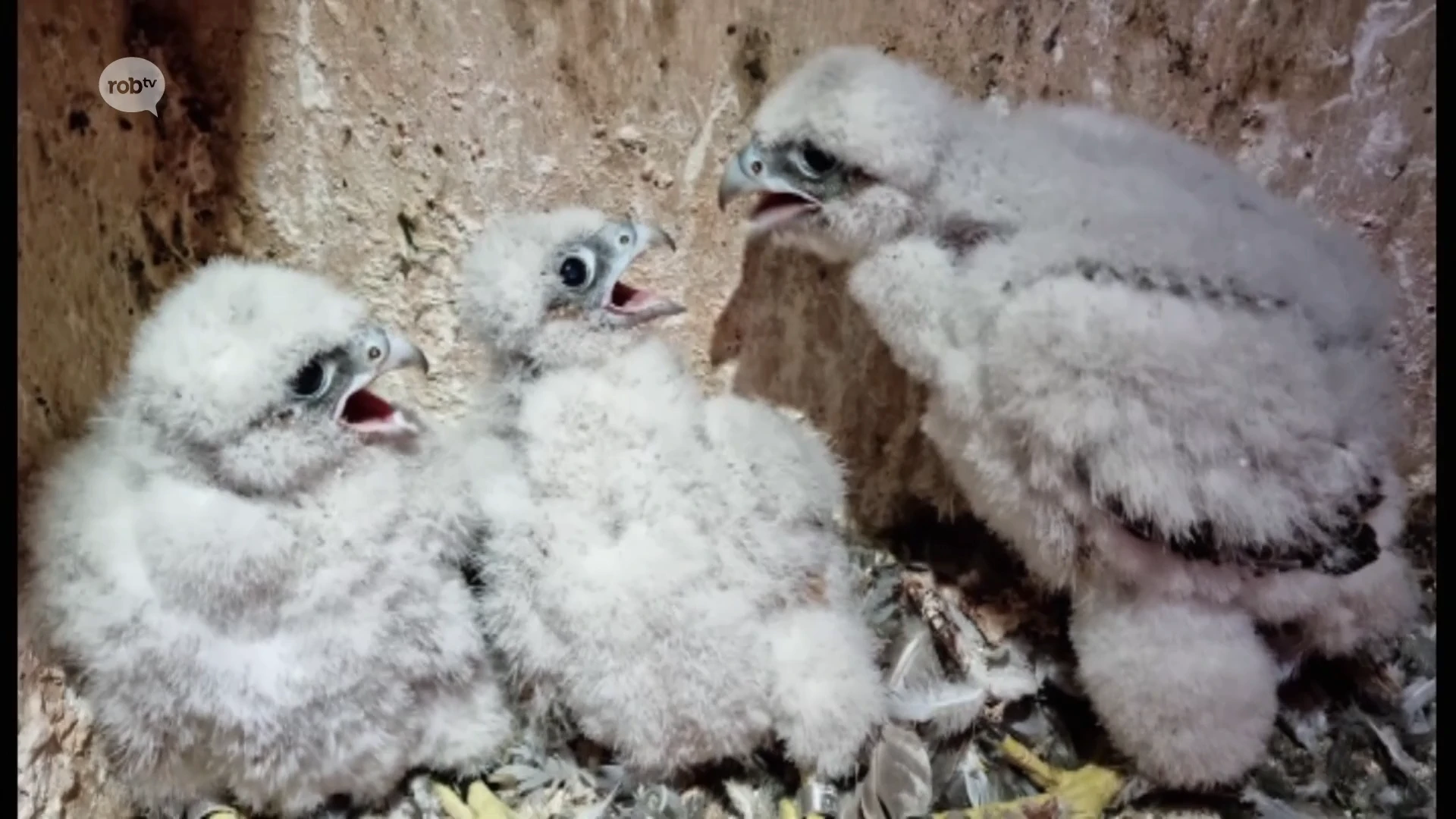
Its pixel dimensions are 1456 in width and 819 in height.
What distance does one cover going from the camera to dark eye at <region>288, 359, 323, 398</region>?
1514mm

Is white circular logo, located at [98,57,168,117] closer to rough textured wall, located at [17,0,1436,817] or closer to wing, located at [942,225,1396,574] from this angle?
rough textured wall, located at [17,0,1436,817]

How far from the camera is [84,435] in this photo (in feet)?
5.41

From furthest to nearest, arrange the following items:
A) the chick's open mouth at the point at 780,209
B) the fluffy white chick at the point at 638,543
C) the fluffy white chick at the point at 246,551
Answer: the chick's open mouth at the point at 780,209
the fluffy white chick at the point at 638,543
the fluffy white chick at the point at 246,551

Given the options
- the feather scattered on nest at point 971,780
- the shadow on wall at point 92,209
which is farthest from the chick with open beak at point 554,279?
the feather scattered on nest at point 971,780

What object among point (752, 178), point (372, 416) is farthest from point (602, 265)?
point (372, 416)

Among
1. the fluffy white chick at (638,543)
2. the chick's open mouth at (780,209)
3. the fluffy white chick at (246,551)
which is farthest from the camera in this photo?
the chick's open mouth at (780,209)

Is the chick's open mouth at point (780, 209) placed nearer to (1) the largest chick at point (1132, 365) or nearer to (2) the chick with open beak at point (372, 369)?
(1) the largest chick at point (1132, 365)

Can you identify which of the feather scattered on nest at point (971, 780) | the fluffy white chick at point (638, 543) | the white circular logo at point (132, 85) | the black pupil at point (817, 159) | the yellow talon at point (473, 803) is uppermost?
the black pupil at point (817, 159)

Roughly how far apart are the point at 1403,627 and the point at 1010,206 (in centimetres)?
78

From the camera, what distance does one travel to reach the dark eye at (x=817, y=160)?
1660 millimetres

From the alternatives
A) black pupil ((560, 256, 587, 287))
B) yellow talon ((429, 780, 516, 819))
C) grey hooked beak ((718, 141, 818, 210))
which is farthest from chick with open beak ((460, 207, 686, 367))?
yellow talon ((429, 780, 516, 819))

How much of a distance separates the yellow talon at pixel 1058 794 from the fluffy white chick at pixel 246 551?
751 millimetres

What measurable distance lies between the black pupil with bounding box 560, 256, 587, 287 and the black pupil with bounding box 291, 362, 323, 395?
1.07ft

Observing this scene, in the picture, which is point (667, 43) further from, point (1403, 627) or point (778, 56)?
point (1403, 627)
